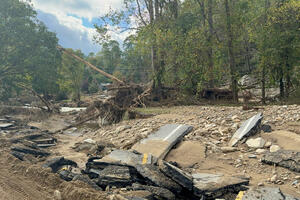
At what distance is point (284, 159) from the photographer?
14.4 feet

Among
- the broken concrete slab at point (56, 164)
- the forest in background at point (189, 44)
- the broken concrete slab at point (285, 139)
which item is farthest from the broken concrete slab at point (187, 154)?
the forest in background at point (189, 44)

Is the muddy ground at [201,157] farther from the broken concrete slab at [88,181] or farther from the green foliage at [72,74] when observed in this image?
the green foliage at [72,74]

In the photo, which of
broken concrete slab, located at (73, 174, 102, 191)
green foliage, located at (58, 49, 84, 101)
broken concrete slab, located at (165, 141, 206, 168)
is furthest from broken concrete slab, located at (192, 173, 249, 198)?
green foliage, located at (58, 49, 84, 101)

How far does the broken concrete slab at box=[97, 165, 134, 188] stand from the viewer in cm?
404

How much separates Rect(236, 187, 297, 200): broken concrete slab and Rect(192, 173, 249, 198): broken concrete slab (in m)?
0.26

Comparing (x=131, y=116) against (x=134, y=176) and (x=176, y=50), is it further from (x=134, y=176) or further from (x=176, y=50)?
(x=134, y=176)

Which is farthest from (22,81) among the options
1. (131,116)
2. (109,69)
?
(109,69)

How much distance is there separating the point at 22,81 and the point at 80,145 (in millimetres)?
10920

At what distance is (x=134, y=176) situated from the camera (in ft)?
13.9

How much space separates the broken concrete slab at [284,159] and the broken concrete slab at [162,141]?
7.05ft

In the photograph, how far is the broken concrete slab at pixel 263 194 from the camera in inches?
126

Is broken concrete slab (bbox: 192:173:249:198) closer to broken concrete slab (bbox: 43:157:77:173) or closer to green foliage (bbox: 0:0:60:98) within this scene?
broken concrete slab (bbox: 43:157:77:173)

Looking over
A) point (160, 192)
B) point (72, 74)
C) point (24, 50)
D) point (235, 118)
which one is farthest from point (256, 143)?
point (72, 74)

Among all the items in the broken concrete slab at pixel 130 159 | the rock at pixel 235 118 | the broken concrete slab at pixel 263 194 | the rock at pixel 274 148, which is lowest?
the broken concrete slab at pixel 263 194
